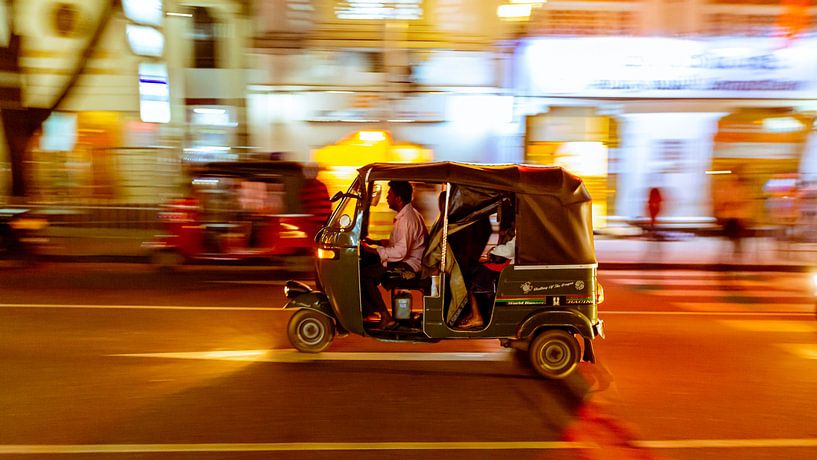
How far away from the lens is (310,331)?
6.77 meters

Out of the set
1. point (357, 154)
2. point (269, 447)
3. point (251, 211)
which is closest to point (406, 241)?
point (269, 447)

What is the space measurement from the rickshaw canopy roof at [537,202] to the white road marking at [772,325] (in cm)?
340

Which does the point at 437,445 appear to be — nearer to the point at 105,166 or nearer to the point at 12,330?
the point at 12,330

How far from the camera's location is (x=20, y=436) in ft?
15.4

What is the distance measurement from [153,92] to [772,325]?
14.1 meters

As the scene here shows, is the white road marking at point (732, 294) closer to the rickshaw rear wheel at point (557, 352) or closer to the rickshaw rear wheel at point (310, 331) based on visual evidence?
the rickshaw rear wheel at point (557, 352)

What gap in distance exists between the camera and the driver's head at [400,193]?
6.62 metres

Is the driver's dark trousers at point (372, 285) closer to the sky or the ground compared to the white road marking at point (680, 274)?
closer to the sky

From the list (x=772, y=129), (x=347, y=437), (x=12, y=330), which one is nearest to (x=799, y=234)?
(x=772, y=129)

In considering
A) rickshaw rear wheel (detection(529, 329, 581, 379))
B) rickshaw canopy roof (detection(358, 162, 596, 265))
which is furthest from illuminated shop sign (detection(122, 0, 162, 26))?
rickshaw rear wheel (detection(529, 329, 581, 379))

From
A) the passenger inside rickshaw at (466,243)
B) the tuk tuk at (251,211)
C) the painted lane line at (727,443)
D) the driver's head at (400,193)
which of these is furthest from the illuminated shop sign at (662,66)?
the painted lane line at (727,443)

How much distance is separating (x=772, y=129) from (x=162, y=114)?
15074mm

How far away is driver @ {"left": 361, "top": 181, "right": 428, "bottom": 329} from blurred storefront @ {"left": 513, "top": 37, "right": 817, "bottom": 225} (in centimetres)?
1135

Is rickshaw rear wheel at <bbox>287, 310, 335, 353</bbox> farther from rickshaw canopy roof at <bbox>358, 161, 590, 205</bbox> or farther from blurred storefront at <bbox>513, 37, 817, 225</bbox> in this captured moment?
blurred storefront at <bbox>513, 37, 817, 225</bbox>
